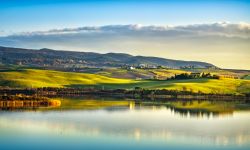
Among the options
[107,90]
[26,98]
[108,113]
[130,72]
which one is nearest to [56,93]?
[107,90]

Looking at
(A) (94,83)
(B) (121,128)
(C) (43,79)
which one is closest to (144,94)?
(A) (94,83)

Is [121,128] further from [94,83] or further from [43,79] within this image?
[43,79]

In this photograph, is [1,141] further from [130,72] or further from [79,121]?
[130,72]

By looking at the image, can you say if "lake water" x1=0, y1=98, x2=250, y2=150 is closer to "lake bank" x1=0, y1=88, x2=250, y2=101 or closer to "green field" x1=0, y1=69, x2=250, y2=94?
"lake bank" x1=0, y1=88, x2=250, y2=101

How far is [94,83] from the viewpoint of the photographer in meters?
124

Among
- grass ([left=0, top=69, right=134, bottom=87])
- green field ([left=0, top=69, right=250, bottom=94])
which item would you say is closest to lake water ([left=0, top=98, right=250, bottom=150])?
green field ([left=0, top=69, right=250, bottom=94])

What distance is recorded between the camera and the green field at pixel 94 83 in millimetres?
111281

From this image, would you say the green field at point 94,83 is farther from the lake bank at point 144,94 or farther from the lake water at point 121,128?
the lake water at point 121,128

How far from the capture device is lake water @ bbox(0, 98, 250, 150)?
1583 inches

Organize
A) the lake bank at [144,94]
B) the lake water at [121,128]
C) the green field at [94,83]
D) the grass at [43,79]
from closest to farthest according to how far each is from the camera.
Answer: the lake water at [121,128]
the lake bank at [144,94]
the green field at [94,83]
the grass at [43,79]

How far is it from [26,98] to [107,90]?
109 feet

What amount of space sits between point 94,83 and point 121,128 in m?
75.5

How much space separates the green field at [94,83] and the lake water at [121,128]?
40.6 m

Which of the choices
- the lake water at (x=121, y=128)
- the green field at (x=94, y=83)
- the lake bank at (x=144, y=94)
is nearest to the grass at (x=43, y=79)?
the green field at (x=94, y=83)
